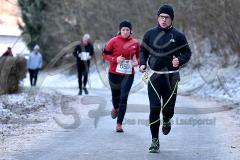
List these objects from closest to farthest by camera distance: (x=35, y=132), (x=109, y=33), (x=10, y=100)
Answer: (x=35, y=132)
(x=10, y=100)
(x=109, y=33)

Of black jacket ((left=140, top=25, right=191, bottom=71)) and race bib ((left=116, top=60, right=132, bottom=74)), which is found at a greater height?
black jacket ((left=140, top=25, right=191, bottom=71))

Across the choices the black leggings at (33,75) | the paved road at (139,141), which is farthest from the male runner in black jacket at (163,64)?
the black leggings at (33,75)

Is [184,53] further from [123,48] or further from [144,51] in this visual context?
[123,48]

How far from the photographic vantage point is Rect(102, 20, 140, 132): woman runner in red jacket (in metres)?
11.5

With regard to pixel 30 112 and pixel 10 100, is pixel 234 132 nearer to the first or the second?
pixel 30 112

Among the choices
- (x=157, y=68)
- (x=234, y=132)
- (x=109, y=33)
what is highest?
(x=109, y=33)

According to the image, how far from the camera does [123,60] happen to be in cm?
1153

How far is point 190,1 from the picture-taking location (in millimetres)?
22562

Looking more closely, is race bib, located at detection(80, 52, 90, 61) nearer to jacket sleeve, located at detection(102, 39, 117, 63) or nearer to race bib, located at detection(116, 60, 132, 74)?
jacket sleeve, located at detection(102, 39, 117, 63)

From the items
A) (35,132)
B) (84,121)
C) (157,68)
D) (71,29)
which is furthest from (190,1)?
(71,29)

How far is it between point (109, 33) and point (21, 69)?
17.6 metres

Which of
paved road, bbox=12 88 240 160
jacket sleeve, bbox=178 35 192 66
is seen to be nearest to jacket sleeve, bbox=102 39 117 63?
paved road, bbox=12 88 240 160

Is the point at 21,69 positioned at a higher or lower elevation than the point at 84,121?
higher

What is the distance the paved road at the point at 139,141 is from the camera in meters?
8.74
